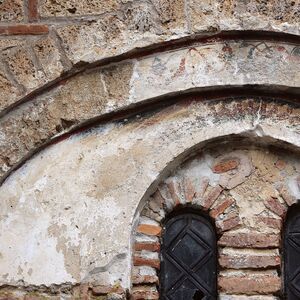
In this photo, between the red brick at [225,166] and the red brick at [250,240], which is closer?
the red brick at [250,240]

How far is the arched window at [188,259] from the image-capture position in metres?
4.93

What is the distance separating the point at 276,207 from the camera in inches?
193

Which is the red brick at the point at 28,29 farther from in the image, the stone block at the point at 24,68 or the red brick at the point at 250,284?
the red brick at the point at 250,284

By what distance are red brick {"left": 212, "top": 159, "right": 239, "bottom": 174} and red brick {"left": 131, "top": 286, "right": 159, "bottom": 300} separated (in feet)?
2.09

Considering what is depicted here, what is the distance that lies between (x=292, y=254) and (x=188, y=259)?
49cm

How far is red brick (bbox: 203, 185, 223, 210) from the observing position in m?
4.93

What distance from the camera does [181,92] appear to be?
15.9 ft

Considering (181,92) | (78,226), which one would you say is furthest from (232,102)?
(78,226)

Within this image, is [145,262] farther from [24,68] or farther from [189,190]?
[24,68]

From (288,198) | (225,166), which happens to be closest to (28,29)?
(225,166)

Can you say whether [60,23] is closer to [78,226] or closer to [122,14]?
[122,14]

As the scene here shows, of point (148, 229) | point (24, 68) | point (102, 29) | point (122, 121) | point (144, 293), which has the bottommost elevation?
point (144, 293)

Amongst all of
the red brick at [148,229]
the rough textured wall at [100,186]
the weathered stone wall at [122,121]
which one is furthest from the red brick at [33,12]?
the red brick at [148,229]

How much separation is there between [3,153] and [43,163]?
0.19 m
